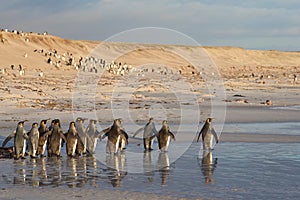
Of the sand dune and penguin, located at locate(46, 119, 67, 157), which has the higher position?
the sand dune

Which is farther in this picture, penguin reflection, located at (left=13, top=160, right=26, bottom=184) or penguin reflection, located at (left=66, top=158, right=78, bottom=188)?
penguin reflection, located at (left=13, top=160, right=26, bottom=184)

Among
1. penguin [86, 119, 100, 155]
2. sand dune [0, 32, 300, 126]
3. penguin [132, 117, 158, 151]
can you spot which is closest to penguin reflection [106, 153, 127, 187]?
penguin [86, 119, 100, 155]

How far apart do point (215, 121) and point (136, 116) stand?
3227 mm

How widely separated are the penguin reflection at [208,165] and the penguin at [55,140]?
3.55 metres

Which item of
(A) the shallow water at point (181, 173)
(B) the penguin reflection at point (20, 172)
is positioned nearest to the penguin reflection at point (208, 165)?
(A) the shallow water at point (181, 173)

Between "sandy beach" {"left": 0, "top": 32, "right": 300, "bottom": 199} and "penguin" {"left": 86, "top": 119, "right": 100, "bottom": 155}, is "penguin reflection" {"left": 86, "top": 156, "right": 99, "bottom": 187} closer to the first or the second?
"penguin" {"left": 86, "top": 119, "right": 100, "bottom": 155}

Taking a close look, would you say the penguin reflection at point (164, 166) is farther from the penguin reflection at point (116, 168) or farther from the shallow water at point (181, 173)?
the penguin reflection at point (116, 168)

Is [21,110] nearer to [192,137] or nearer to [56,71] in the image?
[192,137]

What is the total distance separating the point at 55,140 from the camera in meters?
14.5

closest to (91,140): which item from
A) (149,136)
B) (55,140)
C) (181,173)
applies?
(55,140)

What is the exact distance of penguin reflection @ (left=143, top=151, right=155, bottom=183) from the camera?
11.8 meters

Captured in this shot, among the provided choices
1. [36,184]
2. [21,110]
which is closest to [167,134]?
[36,184]

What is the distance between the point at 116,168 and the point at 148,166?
727mm

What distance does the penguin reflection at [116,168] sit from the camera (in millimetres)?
11289
